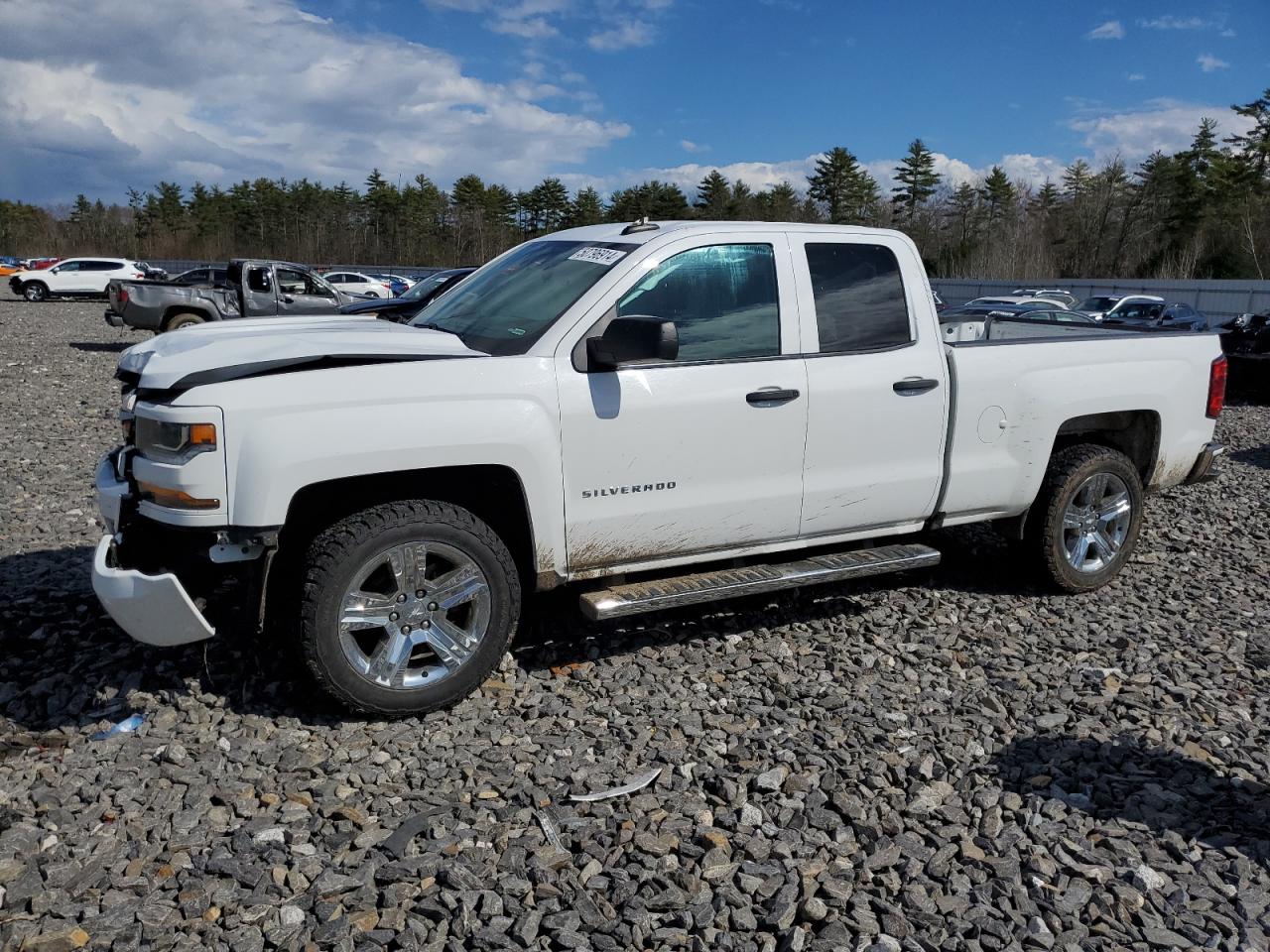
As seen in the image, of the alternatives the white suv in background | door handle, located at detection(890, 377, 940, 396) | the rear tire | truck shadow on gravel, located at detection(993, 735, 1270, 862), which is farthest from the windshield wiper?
the white suv in background

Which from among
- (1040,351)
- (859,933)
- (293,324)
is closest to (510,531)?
(293,324)

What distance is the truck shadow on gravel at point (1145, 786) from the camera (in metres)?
3.54

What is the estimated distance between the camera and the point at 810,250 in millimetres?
4832

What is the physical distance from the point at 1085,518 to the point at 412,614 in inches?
152

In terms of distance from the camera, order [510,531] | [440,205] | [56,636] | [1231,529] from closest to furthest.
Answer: [510,531] < [56,636] < [1231,529] < [440,205]

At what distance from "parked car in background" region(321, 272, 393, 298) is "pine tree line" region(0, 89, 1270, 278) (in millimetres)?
26532

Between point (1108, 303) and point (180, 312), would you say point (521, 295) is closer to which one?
point (180, 312)

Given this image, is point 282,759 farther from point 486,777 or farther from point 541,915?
point 541,915

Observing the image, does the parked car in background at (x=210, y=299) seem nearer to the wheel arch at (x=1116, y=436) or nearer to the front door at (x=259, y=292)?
the front door at (x=259, y=292)

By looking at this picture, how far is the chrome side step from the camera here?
4309 millimetres

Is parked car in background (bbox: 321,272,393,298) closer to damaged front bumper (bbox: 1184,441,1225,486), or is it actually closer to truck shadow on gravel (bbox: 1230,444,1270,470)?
truck shadow on gravel (bbox: 1230,444,1270,470)

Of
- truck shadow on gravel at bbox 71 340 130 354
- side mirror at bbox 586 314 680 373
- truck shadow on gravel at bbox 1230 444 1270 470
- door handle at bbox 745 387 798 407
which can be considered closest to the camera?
side mirror at bbox 586 314 680 373

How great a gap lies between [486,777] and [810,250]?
277cm

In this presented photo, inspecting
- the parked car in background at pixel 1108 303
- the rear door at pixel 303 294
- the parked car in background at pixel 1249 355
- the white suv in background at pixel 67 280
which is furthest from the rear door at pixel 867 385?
the white suv in background at pixel 67 280
